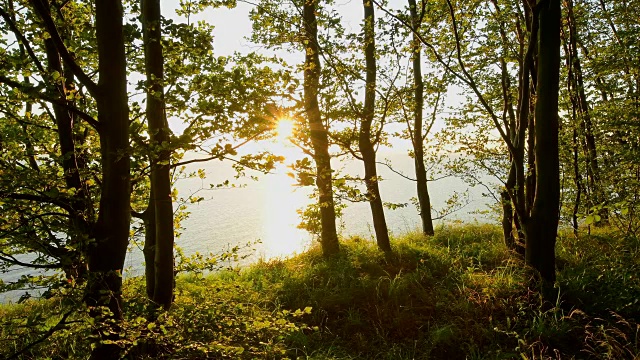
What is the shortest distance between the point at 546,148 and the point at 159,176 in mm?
5014

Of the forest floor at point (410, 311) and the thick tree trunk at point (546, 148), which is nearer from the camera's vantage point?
the forest floor at point (410, 311)

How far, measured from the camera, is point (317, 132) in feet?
23.6

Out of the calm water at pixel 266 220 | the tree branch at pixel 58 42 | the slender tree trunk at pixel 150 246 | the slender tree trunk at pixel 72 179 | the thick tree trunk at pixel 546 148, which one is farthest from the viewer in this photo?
the calm water at pixel 266 220

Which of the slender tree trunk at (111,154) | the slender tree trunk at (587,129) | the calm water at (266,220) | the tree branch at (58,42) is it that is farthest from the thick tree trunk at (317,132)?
the slender tree trunk at (587,129)

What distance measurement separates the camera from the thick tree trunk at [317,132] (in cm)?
619

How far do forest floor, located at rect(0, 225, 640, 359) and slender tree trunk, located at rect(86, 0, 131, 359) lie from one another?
1.48 feet

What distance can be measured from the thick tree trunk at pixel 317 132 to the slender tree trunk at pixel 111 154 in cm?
348

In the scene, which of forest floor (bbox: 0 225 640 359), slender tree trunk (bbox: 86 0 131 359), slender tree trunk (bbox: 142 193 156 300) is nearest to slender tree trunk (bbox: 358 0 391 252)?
forest floor (bbox: 0 225 640 359)

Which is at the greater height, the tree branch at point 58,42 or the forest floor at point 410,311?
the tree branch at point 58,42

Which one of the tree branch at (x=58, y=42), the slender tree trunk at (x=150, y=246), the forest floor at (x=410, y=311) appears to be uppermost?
the tree branch at (x=58, y=42)

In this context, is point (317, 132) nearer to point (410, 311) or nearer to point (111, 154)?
point (410, 311)

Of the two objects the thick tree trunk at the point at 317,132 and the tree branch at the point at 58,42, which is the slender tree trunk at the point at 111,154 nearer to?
the tree branch at the point at 58,42

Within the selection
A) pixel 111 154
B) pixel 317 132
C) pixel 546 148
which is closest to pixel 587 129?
pixel 546 148

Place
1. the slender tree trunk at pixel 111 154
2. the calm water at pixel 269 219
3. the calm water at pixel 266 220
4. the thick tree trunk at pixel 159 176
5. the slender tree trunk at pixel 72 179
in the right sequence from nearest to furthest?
the slender tree trunk at pixel 111 154 → the slender tree trunk at pixel 72 179 → the thick tree trunk at pixel 159 176 → the calm water at pixel 266 220 → the calm water at pixel 269 219
